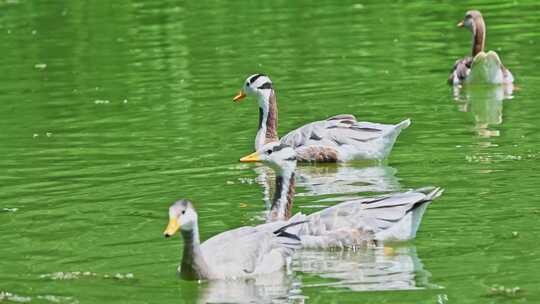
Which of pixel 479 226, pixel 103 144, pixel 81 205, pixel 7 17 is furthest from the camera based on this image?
pixel 7 17

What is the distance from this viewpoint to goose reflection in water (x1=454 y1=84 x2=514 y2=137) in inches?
717

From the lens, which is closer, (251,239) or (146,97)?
(251,239)

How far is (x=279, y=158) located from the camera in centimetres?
1360

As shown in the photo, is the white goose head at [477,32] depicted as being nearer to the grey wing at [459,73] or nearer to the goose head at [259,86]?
the grey wing at [459,73]

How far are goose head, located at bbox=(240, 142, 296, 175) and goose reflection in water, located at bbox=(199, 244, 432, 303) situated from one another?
1.33m

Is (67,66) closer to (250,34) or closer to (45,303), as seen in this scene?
(250,34)

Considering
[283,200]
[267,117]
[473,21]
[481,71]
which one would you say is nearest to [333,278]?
[283,200]

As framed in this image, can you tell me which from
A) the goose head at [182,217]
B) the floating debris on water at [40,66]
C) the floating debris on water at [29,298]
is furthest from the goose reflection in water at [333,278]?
the floating debris on water at [40,66]

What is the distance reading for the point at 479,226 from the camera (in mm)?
12727

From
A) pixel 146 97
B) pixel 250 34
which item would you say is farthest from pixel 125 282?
pixel 250 34

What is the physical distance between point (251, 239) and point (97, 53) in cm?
1614

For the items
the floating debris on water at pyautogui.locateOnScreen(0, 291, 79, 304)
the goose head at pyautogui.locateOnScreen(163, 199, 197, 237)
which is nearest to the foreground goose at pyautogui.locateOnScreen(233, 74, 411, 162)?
the goose head at pyautogui.locateOnScreen(163, 199, 197, 237)

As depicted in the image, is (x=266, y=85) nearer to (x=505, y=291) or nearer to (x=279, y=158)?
(x=279, y=158)

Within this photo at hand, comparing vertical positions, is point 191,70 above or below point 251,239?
below
